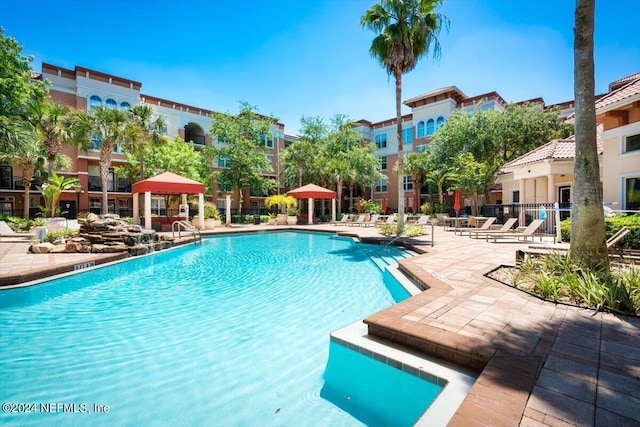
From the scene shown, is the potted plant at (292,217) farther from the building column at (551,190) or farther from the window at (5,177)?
the window at (5,177)

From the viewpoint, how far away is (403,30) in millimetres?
13086

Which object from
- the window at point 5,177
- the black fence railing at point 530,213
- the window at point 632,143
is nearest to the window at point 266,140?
the black fence railing at point 530,213

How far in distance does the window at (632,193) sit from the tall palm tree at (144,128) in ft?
84.2

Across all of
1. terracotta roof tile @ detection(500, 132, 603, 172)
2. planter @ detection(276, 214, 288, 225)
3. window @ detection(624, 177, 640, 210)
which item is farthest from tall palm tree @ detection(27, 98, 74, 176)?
window @ detection(624, 177, 640, 210)

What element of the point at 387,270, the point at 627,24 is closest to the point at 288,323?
the point at 387,270

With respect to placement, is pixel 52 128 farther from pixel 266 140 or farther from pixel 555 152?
pixel 555 152

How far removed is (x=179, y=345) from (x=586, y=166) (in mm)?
6969

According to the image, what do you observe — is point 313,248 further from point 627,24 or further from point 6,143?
point 627,24

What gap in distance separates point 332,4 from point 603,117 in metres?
11.3

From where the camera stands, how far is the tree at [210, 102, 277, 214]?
26.1 meters

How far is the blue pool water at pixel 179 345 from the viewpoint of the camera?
2797 millimetres

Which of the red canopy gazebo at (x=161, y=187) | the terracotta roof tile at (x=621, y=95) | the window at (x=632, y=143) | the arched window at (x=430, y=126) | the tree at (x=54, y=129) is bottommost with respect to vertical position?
the red canopy gazebo at (x=161, y=187)

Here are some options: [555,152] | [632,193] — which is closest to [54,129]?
[555,152]

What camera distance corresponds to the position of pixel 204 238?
16562 mm
